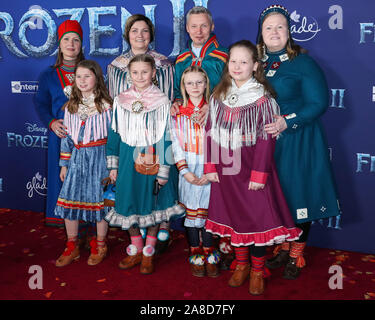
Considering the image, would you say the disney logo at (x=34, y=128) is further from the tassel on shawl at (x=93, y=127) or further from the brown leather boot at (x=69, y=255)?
Answer: the brown leather boot at (x=69, y=255)

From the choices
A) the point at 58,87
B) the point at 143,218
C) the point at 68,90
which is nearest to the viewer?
the point at 143,218

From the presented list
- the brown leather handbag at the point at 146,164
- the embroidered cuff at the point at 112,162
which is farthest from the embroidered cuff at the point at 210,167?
the embroidered cuff at the point at 112,162

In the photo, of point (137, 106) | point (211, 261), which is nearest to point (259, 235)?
point (211, 261)

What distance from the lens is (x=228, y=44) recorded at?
3666 mm

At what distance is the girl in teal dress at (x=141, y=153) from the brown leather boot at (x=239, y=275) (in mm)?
595

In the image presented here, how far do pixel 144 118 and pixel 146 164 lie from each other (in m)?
0.34

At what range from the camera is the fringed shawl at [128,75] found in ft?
10.7

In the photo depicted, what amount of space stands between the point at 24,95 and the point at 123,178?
2240mm

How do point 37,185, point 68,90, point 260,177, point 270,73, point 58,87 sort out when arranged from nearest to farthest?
point 260,177, point 270,73, point 68,90, point 58,87, point 37,185

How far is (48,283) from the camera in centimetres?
294

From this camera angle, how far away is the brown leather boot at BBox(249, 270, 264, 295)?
273cm

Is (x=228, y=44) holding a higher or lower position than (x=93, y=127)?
higher

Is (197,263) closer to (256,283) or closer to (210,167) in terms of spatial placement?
(256,283)

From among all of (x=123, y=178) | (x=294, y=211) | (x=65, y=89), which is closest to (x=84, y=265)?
(x=123, y=178)
